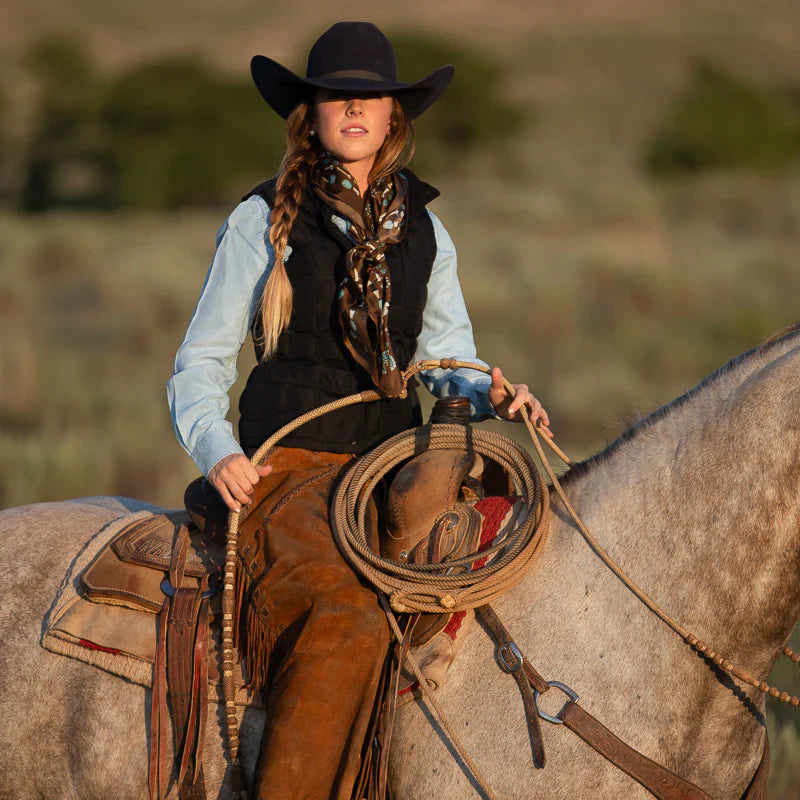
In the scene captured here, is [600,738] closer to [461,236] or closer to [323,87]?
[323,87]

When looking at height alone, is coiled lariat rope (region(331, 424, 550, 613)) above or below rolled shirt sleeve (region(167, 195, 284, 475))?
below

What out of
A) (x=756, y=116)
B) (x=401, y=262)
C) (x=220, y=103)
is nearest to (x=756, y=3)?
(x=756, y=116)

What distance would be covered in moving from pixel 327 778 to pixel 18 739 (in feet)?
3.50

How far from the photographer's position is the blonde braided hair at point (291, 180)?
3.20 meters

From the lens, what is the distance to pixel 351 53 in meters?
3.36

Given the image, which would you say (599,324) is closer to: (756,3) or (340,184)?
(340,184)

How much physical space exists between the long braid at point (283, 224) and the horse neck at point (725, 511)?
1.07m

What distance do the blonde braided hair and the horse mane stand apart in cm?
96

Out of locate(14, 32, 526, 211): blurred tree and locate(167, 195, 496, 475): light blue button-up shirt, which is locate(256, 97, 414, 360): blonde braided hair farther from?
locate(14, 32, 526, 211): blurred tree

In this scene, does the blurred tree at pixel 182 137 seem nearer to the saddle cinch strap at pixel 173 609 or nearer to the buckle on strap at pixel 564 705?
the saddle cinch strap at pixel 173 609

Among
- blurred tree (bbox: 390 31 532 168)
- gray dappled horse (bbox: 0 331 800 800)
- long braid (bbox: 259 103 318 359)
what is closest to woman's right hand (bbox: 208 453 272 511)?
long braid (bbox: 259 103 318 359)

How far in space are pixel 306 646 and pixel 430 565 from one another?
1.28 ft

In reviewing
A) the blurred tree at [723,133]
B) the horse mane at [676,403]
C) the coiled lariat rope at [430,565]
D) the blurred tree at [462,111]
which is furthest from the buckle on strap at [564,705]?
the blurred tree at [462,111]

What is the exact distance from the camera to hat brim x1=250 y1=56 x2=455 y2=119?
329 centimetres
